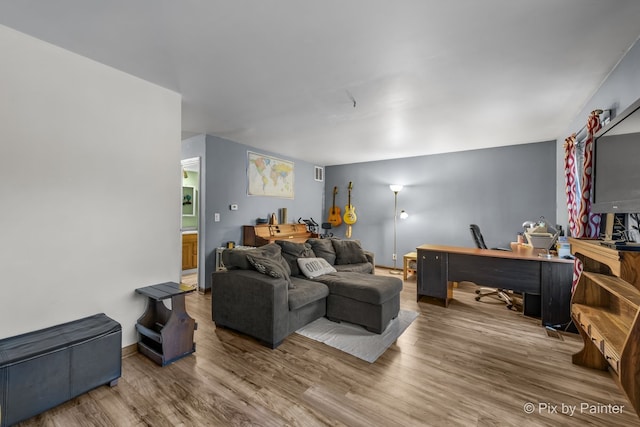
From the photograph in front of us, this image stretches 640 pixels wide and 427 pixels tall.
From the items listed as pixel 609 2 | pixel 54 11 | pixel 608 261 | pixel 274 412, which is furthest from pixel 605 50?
pixel 54 11

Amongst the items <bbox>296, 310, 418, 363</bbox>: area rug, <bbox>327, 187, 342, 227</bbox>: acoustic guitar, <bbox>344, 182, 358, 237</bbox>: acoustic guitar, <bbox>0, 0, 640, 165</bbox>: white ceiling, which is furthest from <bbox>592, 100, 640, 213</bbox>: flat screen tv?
<bbox>327, 187, 342, 227</bbox>: acoustic guitar

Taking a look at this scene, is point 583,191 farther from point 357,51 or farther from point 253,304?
point 253,304

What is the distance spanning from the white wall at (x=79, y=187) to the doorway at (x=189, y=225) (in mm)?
1868

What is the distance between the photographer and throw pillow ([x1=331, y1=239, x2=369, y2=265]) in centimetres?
422

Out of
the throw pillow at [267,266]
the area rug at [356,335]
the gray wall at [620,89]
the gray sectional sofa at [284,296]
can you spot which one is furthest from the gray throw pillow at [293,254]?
the gray wall at [620,89]

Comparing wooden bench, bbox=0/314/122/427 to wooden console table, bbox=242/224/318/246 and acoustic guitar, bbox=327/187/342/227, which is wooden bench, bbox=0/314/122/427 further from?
acoustic guitar, bbox=327/187/342/227

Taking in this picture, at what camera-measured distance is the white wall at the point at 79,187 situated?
1816 millimetres

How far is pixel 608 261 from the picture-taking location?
152 cm

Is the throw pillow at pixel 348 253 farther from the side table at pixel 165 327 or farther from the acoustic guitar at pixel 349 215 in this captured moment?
the side table at pixel 165 327

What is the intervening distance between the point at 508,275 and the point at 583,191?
1.20 m

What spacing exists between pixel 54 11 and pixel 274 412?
9.26ft

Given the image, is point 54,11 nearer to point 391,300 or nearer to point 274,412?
point 274,412

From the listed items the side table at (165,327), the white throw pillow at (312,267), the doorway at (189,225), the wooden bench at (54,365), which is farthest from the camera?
the doorway at (189,225)

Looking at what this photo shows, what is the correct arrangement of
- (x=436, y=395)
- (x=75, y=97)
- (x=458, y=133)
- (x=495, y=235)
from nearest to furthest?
(x=436, y=395), (x=75, y=97), (x=458, y=133), (x=495, y=235)
